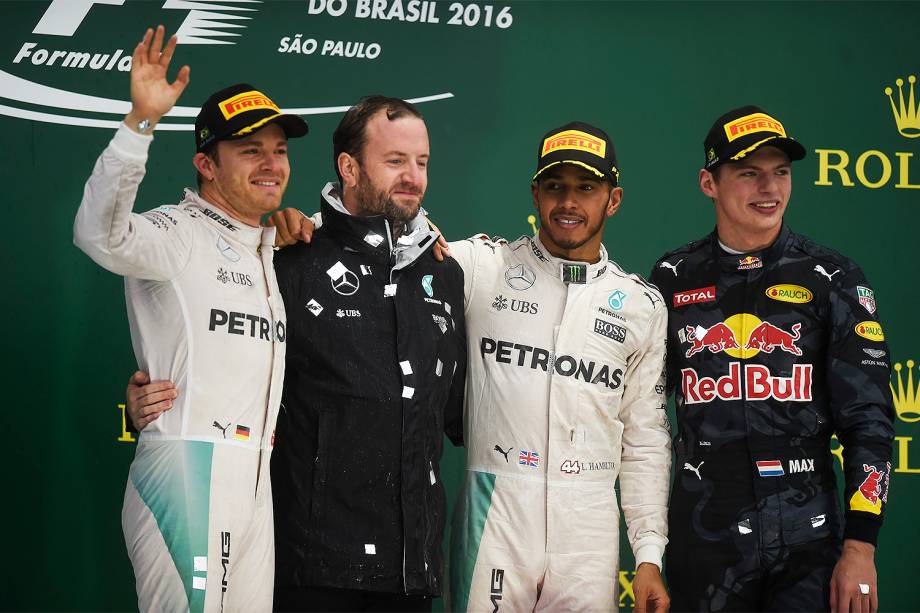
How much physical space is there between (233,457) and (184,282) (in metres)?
0.41

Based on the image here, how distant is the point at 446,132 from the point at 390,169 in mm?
1094

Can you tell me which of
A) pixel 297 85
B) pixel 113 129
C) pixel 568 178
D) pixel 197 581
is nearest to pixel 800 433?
pixel 568 178

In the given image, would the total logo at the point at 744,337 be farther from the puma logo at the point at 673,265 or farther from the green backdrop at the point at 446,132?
the green backdrop at the point at 446,132

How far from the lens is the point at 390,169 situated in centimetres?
256

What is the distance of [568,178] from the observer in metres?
2.69

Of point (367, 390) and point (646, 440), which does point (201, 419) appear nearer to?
point (367, 390)

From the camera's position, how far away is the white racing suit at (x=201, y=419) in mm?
2148

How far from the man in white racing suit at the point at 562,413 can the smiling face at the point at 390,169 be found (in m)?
0.31

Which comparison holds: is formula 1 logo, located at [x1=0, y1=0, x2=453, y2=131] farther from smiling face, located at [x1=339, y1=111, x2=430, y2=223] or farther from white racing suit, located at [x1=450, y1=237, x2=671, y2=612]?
white racing suit, located at [x1=450, y1=237, x2=671, y2=612]

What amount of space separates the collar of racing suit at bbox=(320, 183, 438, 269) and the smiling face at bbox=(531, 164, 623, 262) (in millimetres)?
381

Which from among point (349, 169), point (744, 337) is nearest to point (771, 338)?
point (744, 337)

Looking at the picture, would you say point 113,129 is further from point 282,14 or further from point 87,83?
point 282,14

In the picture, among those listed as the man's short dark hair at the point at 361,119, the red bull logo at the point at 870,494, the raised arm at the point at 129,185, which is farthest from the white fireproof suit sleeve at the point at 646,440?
the raised arm at the point at 129,185

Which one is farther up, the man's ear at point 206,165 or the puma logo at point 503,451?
the man's ear at point 206,165
